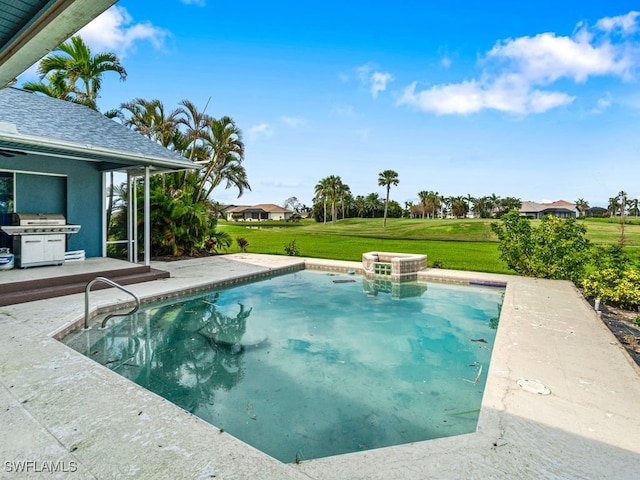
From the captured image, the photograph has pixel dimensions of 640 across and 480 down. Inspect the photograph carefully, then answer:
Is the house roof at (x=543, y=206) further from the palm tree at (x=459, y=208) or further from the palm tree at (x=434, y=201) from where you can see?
the palm tree at (x=434, y=201)

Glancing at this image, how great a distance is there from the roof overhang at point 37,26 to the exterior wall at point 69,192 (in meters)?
7.90

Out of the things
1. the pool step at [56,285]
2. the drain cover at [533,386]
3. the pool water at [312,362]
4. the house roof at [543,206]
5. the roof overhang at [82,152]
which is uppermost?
the house roof at [543,206]

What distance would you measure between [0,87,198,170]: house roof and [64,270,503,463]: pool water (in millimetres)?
3604

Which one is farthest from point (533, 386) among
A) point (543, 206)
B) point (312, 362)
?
point (543, 206)

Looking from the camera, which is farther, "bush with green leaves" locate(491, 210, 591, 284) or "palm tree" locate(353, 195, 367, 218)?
"palm tree" locate(353, 195, 367, 218)

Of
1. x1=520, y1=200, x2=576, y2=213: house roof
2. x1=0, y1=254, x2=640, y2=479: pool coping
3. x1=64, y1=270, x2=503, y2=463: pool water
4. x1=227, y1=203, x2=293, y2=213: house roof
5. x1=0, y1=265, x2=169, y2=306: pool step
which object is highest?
x1=520, y1=200, x2=576, y2=213: house roof

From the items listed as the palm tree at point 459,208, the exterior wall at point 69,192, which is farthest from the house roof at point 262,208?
the exterior wall at point 69,192

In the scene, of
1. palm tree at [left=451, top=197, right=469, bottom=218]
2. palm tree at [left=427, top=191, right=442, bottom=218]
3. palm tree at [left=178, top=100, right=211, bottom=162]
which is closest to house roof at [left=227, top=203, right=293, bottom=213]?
palm tree at [left=427, top=191, right=442, bottom=218]

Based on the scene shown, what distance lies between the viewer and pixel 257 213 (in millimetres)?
80250

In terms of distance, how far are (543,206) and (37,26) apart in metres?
83.6

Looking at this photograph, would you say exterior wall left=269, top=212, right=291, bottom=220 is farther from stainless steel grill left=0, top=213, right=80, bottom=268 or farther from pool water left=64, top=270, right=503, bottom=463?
pool water left=64, top=270, right=503, bottom=463

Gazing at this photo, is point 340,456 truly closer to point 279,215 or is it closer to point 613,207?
point 613,207

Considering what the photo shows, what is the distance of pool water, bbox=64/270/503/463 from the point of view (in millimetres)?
3418

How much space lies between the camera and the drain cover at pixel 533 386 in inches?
137
